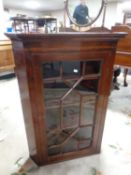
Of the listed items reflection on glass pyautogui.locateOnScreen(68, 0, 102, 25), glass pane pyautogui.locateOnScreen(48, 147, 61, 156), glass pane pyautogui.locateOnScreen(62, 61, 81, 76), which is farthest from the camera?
glass pane pyautogui.locateOnScreen(48, 147, 61, 156)

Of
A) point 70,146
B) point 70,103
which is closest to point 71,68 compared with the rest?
point 70,103

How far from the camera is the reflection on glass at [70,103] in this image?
1.05 m

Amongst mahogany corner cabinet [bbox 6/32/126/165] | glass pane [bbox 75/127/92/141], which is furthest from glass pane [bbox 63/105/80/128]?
glass pane [bbox 75/127/92/141]

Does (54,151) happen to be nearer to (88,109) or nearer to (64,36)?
(88,109)

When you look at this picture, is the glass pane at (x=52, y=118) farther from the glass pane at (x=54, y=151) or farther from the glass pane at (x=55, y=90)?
the glass pane at (x=54, y=151)

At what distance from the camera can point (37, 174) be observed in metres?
1.29

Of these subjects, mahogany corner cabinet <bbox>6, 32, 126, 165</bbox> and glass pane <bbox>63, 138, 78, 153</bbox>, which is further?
glass pane <bbox>63, 138, 78, 153</bbox>

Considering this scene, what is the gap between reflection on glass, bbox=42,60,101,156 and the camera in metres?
1.05

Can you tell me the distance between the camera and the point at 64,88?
3.69 ft

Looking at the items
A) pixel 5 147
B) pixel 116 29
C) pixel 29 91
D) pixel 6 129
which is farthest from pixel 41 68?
pixel 116 29

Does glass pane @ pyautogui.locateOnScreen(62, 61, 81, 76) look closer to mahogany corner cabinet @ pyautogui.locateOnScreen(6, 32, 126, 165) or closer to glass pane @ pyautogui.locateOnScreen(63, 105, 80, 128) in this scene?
mahogany corner cabinet @ pyautogui.locateOnScreen(6, 32, 126, 165)

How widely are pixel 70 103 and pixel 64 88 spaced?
144 mm

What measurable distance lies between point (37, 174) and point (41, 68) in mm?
908

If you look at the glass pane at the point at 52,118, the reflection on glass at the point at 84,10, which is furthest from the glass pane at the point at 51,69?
the reflection on glass at the point at 84,10
